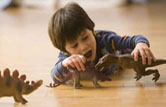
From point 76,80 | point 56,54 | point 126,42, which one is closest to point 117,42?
point 126,42

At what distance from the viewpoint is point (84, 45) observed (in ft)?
5.61

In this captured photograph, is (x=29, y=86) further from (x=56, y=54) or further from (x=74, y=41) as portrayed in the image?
(x=56, y=54)

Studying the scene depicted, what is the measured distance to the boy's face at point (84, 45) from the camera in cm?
170

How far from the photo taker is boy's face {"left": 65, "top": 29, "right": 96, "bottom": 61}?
1699mm

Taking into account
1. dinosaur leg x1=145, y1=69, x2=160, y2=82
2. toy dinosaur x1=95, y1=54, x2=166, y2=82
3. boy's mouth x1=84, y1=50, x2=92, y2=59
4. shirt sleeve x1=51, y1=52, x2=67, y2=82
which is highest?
boy's mouth x1=84, y1=50, x2=92, y2=59

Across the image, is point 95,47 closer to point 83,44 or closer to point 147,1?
point 83,44

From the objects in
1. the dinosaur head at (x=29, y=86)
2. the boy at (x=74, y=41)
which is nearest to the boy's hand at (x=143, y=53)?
the boy at (x=74, y=41)

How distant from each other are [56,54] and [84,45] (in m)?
0.64

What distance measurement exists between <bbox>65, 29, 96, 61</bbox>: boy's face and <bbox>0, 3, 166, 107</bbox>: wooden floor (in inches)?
6.0

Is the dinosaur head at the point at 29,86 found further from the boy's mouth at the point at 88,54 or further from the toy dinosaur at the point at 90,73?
the boy's mouth at the point at 88,54

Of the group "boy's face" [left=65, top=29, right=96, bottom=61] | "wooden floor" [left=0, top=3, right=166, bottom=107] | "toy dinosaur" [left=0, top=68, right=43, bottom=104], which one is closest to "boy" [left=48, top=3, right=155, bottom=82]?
"boy's face" [left=65, top=29, right=96, bottom=61]

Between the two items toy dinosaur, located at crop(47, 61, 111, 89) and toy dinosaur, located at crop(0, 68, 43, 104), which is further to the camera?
toy dinosaur, located at crop(47, 61, 111, 89)

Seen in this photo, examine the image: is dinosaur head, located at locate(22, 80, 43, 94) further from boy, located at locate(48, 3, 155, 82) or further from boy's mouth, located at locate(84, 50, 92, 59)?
boy's mouth, located at locate(84, 50, 92, 59)

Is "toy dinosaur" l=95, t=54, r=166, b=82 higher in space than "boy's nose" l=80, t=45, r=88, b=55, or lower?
lower
